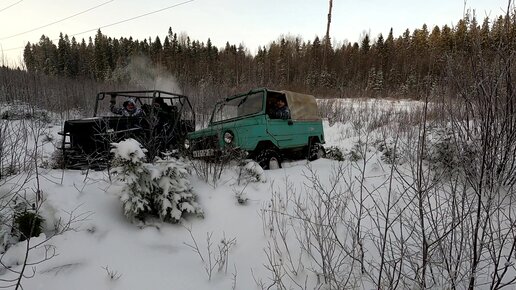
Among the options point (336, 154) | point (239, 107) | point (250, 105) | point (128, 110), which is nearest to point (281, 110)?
point (250, 105)

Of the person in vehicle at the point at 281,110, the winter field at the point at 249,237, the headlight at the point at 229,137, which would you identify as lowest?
the winter field at the point at 249,237

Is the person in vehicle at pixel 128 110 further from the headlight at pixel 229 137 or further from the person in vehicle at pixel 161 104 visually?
the headlight at pixel 229 137

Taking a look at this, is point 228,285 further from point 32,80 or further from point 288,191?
point 32,80

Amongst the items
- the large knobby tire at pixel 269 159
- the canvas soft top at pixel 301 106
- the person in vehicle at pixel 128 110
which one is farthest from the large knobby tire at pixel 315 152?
the person in vehicle at pixel 128 110

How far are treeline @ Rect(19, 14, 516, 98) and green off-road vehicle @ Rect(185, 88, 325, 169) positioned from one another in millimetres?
10840

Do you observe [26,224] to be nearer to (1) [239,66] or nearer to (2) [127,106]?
(2) [127,106]

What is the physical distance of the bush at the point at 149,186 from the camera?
3523 mm

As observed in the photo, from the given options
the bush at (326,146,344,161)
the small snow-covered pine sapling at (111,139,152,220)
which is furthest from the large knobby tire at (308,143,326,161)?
the small snow-covered pine sapling at (111,139,152,220)

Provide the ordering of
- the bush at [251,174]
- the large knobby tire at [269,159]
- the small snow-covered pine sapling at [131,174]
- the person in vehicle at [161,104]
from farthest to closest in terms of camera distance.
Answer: the person in vehicle at [161,104] < the large knobby tire at [269,159] < the bush at [251,174] < the small snow-covered pine sapling at [131,174]

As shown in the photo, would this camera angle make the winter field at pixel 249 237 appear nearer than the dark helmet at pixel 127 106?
Yes

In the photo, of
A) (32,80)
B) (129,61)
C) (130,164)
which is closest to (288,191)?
(130,164)

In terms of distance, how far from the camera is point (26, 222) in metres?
3.02

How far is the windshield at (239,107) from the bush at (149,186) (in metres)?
2.55

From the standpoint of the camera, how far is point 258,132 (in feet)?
18.6
